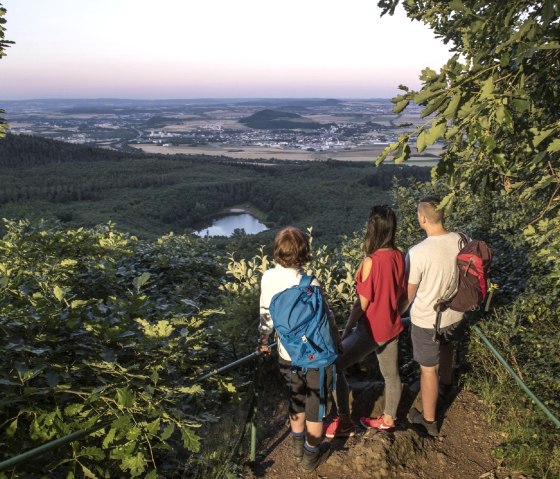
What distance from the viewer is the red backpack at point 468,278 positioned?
135 inches

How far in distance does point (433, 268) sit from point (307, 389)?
1.40 m

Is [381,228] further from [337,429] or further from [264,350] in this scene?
[337,429]

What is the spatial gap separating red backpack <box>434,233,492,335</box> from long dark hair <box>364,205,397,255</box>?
26.2 inches

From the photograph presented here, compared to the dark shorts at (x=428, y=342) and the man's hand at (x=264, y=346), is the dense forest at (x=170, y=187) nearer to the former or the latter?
the dark shorts at (x=428, y=342)

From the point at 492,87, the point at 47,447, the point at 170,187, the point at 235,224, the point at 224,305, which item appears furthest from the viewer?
the point at 170,187

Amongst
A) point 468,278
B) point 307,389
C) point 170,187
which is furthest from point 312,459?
point 170,187

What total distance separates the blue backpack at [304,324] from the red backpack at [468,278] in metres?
1.12

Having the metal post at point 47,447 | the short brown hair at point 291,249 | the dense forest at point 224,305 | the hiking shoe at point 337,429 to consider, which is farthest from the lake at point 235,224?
the metal post at point 47,447

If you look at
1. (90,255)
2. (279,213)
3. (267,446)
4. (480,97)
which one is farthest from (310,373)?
(279,213)

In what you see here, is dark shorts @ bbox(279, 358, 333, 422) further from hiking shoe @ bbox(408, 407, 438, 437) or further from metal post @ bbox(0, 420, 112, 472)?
metal post @ bbox(0, 420, 112, 472)

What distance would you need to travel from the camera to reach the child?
299 cm

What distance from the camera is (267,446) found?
3.62 m

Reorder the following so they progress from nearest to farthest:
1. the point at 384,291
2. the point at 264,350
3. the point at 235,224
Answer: the point at 264,350 → the point at 384,291 → the point at 235,224

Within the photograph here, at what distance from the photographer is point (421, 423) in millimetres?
3770
